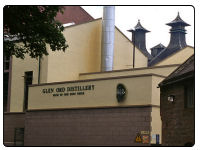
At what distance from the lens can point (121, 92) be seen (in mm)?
32531

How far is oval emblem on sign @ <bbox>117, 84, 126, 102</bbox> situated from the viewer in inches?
1275

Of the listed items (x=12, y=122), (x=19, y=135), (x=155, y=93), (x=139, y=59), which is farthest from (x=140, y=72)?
(x=12, y=122)

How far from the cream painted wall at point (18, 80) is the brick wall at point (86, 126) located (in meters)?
3.72

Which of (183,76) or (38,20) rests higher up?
(38,20)

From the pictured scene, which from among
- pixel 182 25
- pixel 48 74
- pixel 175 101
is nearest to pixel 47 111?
pixel 48 74

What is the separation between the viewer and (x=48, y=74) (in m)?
39.2

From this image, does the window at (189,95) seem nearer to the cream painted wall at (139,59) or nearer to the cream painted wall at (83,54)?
the cream painted wall at (83,54)

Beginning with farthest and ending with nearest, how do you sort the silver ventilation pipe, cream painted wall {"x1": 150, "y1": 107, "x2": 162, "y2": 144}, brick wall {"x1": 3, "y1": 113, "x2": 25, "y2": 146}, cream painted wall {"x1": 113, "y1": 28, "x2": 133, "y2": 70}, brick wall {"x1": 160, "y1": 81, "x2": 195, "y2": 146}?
cream painted wall {"x1": 113, "y1": 28, "x2": 133, "y2": 70}
the silver ventilation pipe
brick wall {"x1": 3, "y1": 113, "x2": 25, "y2": 146}
cream painted wall {"x1": 150, "y1": 107, "x2": 162, "y2": 144}
brick wall {"x1": 160, "y1": 81, "x2": 195, "y2": 146}

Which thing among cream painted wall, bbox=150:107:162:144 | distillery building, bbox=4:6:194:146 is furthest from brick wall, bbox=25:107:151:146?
cream painted wall, bbox=150:107:162:144

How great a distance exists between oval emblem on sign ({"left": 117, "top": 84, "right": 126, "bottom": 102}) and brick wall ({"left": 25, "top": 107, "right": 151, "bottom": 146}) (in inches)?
26.9

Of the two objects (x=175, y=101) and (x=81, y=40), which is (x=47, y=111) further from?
(x=175, y=101)

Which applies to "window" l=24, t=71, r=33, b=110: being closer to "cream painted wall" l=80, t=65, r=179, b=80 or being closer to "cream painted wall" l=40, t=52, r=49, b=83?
"cream painted wall" l=40, t=52, r=49, b=83

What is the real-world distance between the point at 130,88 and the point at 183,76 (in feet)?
45.3

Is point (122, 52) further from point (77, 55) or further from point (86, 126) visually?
point (86, 126)
